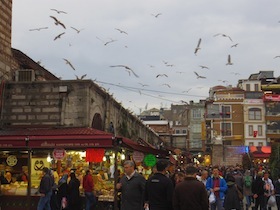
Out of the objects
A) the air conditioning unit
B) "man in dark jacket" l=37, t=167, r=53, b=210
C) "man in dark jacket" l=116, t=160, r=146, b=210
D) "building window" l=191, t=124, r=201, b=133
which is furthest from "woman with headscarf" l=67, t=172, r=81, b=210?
"building window" l=191, t=124, r=201, b=133

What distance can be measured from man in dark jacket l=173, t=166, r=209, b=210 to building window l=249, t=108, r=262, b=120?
74.7 m

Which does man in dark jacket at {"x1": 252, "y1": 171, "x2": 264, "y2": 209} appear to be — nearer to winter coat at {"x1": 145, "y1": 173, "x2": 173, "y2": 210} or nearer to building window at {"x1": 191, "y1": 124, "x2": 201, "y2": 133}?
winter coat at {"x1": 145, "y1": 173, "x2": 173, "y2": 210}

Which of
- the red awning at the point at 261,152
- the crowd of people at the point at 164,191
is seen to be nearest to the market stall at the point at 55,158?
the crowd of people at the point at 164,191

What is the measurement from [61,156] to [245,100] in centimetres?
6852

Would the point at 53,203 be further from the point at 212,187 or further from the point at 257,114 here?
the point at 257,114

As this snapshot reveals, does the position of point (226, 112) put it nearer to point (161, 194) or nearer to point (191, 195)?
point (161, 194)

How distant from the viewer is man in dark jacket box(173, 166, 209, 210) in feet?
23.2

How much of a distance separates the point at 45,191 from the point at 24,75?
7.19 m

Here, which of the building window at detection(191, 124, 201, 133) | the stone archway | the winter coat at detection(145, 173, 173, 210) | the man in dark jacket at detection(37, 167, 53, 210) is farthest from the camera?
the building window at detection(191, 124, 201, 133)

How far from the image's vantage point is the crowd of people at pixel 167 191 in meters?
7.18

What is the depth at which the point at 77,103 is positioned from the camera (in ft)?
63.8

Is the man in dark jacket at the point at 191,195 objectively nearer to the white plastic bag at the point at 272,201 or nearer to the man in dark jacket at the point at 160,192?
the man in dark jacket at the point at 160,192

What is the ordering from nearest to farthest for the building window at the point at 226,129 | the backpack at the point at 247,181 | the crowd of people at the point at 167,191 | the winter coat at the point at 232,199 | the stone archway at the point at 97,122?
1. the crowd of people at the point at 167,191
2. the winter coat at the point at 232,199
3. the backpack at the point at 247,181
4. the stone archway at the point at 97,122
5. the building window at the point at 226,129

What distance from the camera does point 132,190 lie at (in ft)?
27.9
